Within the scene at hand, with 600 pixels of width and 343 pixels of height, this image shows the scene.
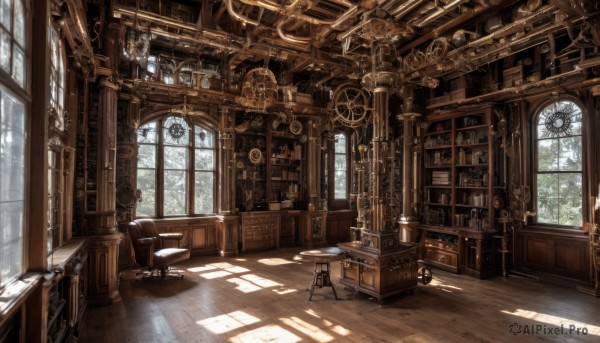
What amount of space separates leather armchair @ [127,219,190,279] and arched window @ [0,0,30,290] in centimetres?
316

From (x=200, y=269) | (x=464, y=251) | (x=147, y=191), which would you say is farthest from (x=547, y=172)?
(x=147, y=191)

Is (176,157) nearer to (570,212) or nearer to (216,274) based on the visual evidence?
(216,274)

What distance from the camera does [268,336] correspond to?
359 cm

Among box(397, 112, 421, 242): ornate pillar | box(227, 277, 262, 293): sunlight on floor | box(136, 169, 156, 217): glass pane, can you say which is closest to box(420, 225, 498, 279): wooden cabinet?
box(397, 112, 421, 242): ornate pillar

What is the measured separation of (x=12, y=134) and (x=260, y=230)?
20.5 feet

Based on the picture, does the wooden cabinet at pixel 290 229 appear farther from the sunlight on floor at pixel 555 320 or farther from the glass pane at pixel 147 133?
the sunlight on floor at pixel 555 320

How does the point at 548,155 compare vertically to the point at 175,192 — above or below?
above

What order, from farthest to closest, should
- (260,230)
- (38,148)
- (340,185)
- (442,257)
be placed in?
(340,185) < (260,230) < (442,257) < (38,148)

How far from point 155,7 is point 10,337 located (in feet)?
19.1

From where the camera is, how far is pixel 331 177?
936 cm

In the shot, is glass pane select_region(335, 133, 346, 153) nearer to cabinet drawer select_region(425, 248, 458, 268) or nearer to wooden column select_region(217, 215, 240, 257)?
wooden column select_region(217, 215, 240, 257)

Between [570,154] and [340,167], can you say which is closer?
[570,154]

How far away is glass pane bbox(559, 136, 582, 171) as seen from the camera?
18.8 feet

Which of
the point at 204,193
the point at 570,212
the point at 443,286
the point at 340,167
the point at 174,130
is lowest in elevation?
the point at 443,286
